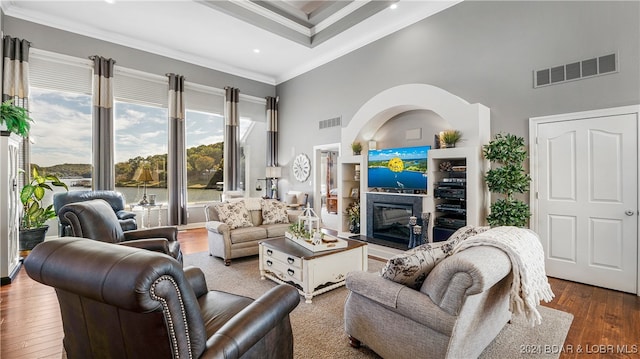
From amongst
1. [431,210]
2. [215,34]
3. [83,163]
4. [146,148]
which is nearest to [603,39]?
[431,210]

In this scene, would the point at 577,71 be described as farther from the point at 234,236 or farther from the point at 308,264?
the point at 234,236

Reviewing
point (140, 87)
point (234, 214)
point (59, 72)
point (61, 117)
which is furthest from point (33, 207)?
point (234, 214)

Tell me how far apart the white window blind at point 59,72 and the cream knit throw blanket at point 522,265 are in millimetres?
7052

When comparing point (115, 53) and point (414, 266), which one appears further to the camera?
point (115, 53)

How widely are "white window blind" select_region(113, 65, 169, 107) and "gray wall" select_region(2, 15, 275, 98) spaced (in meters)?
Result: 0.13

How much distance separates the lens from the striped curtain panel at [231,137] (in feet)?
24.9

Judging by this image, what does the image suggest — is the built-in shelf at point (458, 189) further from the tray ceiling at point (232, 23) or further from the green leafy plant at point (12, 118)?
the green leafy plant at point (12, 118)

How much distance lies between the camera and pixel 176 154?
6.72 metres

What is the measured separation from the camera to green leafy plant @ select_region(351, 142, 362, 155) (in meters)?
5.75

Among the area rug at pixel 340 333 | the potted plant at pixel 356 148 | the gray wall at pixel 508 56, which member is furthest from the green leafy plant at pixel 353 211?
the area rug at pixel 340 333

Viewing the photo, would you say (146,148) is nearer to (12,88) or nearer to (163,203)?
(163,203)

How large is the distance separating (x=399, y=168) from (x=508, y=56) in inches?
87.1

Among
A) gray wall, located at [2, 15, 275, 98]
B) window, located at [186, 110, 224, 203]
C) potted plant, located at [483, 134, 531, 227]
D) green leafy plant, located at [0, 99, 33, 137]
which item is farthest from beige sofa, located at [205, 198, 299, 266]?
gray wall, located at [2, 15, 275, 98]

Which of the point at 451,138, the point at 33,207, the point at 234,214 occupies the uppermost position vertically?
the point at 451,138
